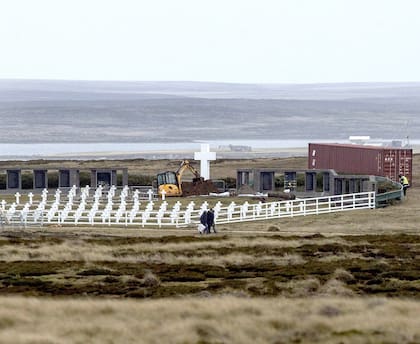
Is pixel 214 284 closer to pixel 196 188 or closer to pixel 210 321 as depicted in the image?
pixel 210 321

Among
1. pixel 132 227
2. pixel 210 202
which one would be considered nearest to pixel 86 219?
pixel 132 227

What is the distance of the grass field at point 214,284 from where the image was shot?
79.5 ft

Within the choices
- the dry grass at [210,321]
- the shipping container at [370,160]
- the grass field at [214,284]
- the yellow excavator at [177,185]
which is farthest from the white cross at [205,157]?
the dry grass at [210,321]

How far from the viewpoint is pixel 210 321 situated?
25031mm

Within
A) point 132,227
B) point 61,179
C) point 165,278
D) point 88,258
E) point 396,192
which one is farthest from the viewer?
Result: point 61,179

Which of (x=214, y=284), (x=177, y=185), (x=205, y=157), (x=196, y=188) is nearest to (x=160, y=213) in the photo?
(x=177, y=185)

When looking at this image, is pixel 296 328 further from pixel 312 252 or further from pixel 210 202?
pixel 210 202

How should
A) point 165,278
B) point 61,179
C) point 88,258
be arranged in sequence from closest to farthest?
point 165,278
point 88,258
point 61,179

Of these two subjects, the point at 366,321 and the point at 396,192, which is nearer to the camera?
the point at 366,321

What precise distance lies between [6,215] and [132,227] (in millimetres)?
5424

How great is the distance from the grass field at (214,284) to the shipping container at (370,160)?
848 inches

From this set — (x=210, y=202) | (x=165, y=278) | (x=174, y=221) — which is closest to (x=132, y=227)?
(x=174, y=221)

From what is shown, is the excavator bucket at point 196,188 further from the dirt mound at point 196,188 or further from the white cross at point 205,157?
the white cross at point 205,157

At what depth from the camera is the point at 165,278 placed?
3559cm
